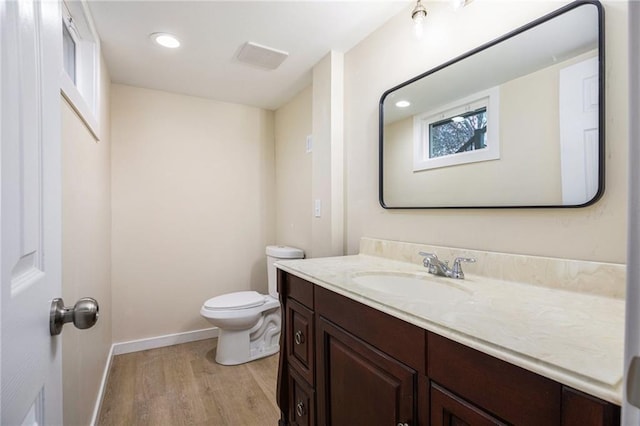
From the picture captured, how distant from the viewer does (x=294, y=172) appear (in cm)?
280

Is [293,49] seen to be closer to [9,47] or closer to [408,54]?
[408,54]

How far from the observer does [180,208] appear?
2730 mm

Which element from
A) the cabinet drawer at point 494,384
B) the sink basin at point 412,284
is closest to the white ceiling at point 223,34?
the sink basin at point 412,284

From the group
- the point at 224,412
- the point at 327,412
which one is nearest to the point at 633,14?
the point at 327,412

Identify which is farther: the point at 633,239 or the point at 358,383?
the point at 358,383

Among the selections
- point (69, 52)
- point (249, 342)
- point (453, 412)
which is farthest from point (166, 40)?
point (453, 412)

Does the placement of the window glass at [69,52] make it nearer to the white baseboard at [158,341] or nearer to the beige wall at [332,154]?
the beige wall at [332,154]

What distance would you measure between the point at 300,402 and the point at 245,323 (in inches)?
39.5

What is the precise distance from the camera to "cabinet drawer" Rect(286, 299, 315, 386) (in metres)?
1.30

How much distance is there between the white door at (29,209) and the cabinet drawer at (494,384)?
0.75 metres

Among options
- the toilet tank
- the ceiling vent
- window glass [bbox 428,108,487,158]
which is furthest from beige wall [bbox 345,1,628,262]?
the toilet tank

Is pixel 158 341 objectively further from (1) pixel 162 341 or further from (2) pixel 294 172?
(2) pixel 294 172

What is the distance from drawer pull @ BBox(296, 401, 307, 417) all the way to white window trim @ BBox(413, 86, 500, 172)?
1.22 metres

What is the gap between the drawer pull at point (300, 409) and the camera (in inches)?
53.7
